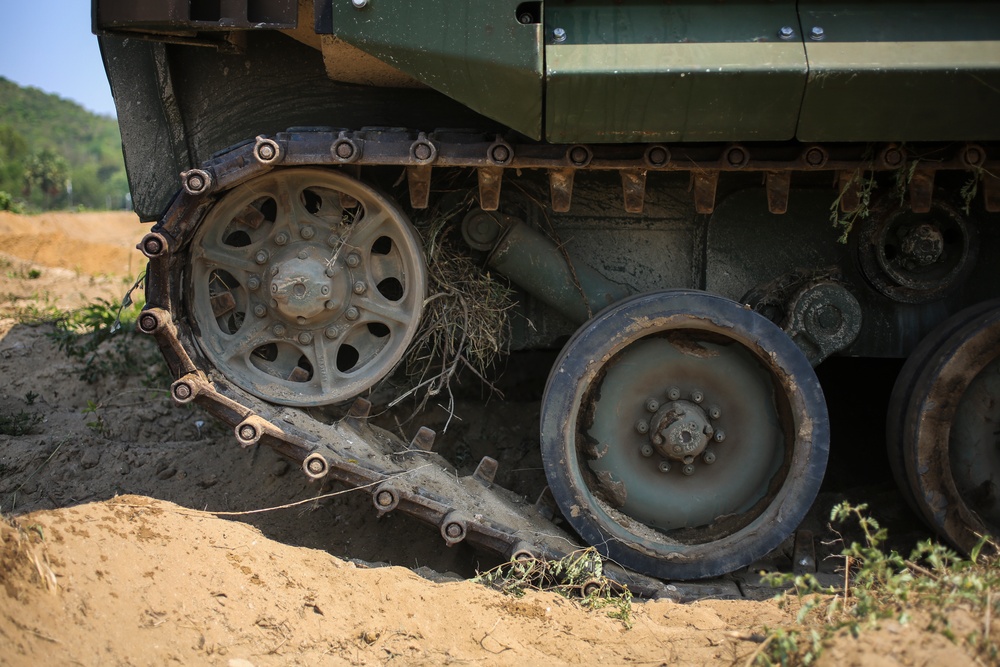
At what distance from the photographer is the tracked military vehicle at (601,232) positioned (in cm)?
327

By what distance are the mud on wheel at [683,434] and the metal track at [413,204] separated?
212 millimetres

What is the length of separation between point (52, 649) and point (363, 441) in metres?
1.42

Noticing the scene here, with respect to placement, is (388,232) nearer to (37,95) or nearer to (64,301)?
(64,301)

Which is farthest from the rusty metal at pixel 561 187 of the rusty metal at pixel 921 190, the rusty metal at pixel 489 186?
the rusty metal at pixel 921 190

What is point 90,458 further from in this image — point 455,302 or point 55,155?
point 55,155

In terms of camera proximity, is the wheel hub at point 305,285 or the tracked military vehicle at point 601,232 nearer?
the tracked military vehicle at point 601,232

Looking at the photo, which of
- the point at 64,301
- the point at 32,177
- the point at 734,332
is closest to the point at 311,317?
the point at 734,332

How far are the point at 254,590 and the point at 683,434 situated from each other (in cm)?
174

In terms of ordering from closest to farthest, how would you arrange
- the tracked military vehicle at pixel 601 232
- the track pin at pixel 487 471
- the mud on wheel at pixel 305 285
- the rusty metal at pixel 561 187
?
1. the tracked military vehicle at pixel 601 232
2. the rusty metal at pixel 561 187
3. the mud on wheel at pixel 305 285
4. the track pin at pixel 487 471

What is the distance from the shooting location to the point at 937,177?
4008mm

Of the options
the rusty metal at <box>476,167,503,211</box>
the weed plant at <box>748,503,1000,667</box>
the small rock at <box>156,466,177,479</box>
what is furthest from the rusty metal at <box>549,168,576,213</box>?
the small rock at <box>156,466,177,479</box>

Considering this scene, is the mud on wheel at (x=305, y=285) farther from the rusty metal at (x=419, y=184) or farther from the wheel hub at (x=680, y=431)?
the wheel hub at (x=680, y=431)

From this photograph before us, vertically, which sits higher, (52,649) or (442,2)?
(442,2)

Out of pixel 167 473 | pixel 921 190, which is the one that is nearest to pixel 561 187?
pixel 921 190
